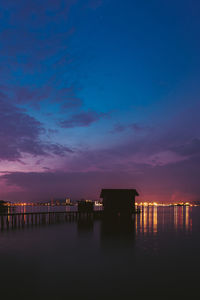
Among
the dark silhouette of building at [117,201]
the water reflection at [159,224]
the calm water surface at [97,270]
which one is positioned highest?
the calm water surface at [97,270]

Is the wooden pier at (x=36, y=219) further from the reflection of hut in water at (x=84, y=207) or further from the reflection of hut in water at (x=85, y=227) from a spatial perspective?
the reflection of hut in water at (x=85, y=227)

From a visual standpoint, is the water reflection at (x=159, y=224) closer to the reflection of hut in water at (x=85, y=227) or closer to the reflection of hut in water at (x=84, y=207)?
the reflection of hut in water at (x=85, y=227)

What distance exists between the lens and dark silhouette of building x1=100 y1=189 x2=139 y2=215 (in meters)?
→ 50.8

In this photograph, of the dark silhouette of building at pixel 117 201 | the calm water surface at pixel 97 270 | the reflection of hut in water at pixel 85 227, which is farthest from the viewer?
the dark silhouette of building at pixel 117 201

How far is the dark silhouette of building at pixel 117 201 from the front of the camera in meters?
50.8

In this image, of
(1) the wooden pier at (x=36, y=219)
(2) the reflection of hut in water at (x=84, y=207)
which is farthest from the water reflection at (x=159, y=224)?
(1) the wooden pier at (x=36, y=219)

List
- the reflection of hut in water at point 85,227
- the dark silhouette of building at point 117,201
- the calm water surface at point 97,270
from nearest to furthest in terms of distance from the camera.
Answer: the calm water surface at point 97,270
the reflection of hut in water at point 85,227
the dark silhouette of building at point 117,201

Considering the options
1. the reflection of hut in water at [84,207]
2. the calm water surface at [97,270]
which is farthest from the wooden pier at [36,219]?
the calm water surface at [97,270]

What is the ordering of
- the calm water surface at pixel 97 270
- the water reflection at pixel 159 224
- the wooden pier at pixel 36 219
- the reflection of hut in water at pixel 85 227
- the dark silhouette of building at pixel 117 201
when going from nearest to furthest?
1. the calm water surface at pixel 97 270
2. the reflection of hut in water at pixel 85 227
3. the water reflection at pixel 159 224
4. the wooden pier at pixel 36 219
5. the dark silhouette of building at pixel 117 201

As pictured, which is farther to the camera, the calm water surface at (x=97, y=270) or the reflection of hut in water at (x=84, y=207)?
the reflection of hut in water at (x=84, y=207)

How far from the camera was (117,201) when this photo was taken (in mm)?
51062

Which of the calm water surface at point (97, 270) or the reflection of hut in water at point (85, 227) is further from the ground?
the calm water surface at point (97, 270)

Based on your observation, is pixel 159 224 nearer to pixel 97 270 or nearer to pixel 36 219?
pixel 36 219

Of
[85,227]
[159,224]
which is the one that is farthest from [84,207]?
[159,224]
